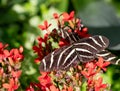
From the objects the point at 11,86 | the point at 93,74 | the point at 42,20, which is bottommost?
the point at 93,74

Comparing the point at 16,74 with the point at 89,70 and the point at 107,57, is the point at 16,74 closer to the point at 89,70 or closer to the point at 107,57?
the point at 89,70

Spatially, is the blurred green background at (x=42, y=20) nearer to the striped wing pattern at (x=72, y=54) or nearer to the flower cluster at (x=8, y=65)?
the flower cluster at (x=8, y=65)

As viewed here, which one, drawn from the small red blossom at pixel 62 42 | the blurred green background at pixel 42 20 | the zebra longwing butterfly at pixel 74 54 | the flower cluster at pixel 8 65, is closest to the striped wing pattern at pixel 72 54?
the zebra longwing butterfly at pixel 74 54

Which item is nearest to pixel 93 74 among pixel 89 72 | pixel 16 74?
pixel 89 72

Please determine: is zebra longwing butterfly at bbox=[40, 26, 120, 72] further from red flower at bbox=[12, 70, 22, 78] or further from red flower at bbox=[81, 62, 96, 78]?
red flower at bbox=[12, 70, 22, 78]

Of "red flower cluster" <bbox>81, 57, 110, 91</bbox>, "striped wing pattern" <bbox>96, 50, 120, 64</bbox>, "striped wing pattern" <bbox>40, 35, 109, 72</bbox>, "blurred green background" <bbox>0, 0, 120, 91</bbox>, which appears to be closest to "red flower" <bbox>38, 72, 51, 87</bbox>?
"striped wing pattern" <bbox>40, 35, 109, 72</bbox>

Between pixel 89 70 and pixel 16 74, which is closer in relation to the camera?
pixel 89 70

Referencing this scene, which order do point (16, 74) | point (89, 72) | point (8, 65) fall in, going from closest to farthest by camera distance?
point (89, 72)
point (16, 74)
point (8, 65)

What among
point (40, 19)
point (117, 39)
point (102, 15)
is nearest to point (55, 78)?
point (117, 39)
